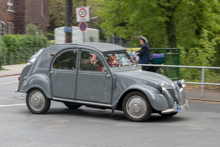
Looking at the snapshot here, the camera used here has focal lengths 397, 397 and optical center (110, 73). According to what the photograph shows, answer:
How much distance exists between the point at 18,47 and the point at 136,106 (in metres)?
26.5

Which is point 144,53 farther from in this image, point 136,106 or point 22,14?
point 22,14

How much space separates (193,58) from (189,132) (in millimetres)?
10463

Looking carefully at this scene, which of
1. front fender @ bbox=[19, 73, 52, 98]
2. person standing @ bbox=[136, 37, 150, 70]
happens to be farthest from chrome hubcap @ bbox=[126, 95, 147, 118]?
person standing @ bbox=[136, 37, 150, 70]

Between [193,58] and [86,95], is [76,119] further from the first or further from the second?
[193,58]

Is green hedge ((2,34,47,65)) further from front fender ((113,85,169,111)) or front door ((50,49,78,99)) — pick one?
front fender ((113,85,169,111))

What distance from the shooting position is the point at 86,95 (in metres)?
8.80

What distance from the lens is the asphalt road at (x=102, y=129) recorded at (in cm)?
636

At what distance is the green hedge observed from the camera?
102 feet

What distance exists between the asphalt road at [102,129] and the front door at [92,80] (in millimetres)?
497

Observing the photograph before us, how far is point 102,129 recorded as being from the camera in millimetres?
7492

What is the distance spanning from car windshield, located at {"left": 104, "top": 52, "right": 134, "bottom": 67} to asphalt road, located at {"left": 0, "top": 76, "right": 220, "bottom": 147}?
3.96ft

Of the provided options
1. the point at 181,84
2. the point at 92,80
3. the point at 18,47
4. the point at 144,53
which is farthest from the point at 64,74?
the point at 18,47

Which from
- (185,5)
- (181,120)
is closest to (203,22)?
(185,5)

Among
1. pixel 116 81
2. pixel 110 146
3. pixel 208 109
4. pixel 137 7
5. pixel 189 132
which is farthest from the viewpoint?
pixel 137 7
